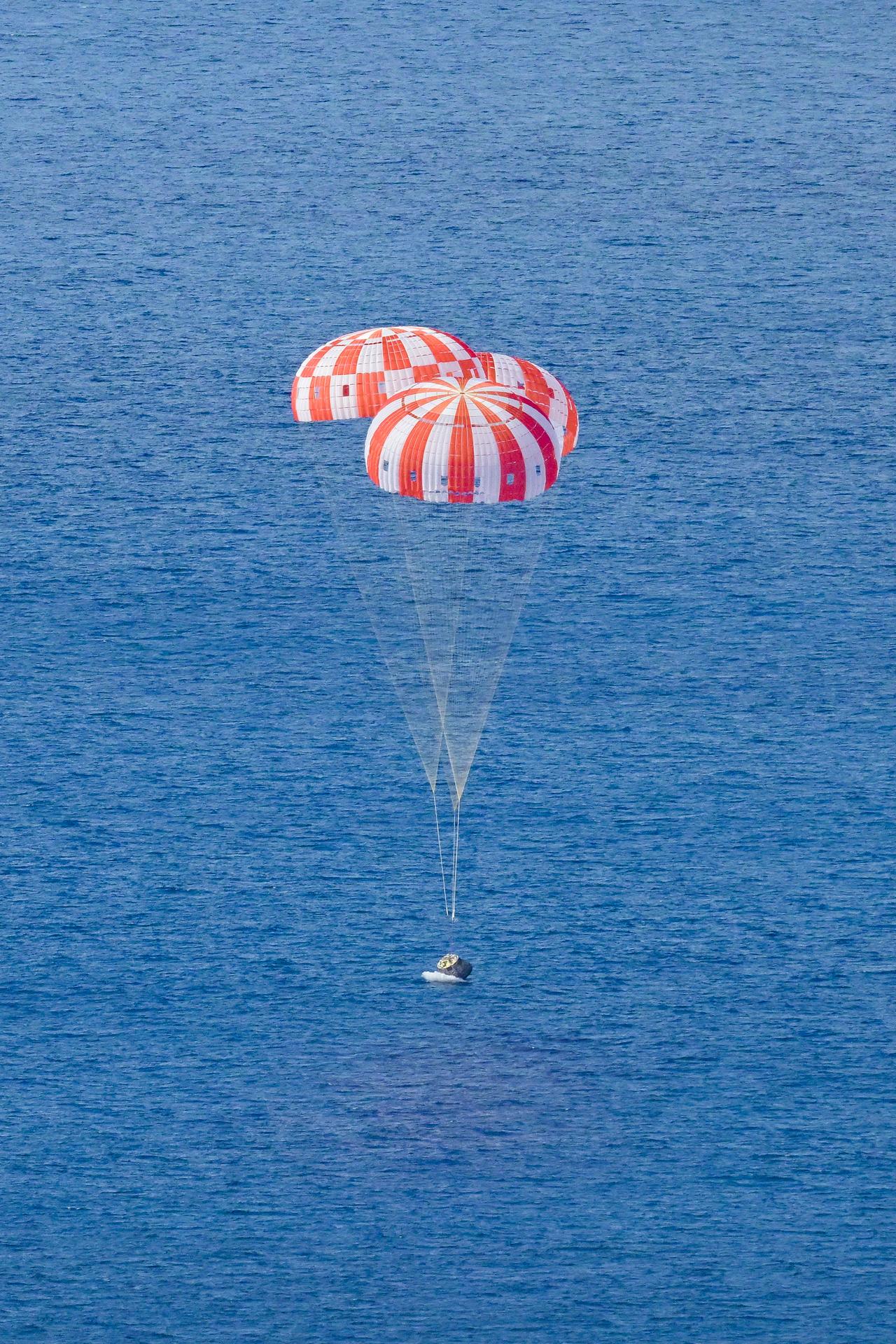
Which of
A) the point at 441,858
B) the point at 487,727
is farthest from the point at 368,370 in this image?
the point at 487,727

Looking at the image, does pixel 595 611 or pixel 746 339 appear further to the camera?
pixel 746 339

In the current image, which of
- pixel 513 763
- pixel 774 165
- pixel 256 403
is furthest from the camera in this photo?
pixel 774 165

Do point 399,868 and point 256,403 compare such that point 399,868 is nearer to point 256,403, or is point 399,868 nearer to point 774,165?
point 256,403

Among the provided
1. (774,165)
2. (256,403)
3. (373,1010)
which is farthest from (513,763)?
(774,165)

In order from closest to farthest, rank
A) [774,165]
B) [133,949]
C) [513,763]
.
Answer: [133,949]
[513,763]
[774,165]

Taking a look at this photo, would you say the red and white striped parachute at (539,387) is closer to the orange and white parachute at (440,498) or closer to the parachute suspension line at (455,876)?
the orange and white parachute at (440,498)
